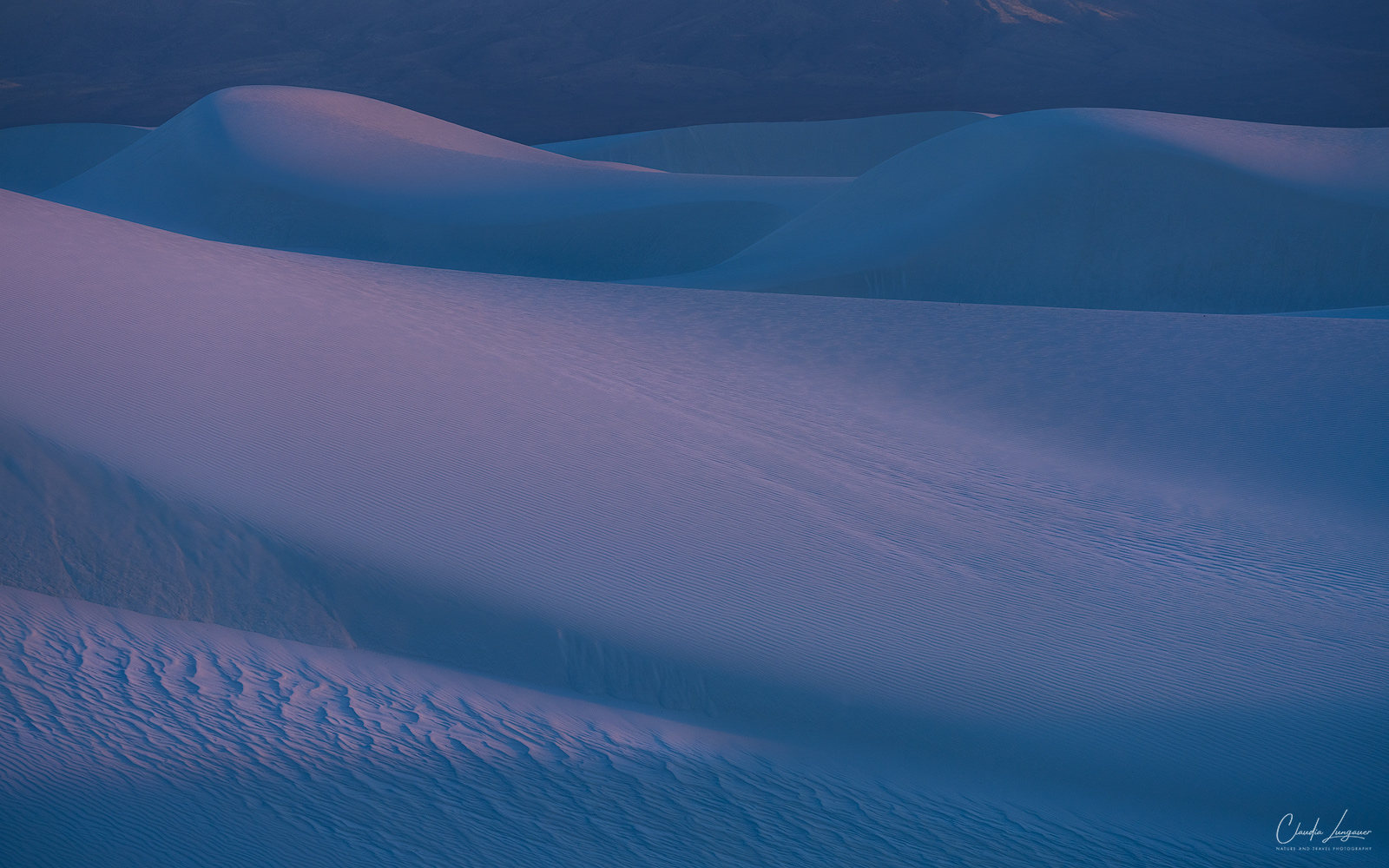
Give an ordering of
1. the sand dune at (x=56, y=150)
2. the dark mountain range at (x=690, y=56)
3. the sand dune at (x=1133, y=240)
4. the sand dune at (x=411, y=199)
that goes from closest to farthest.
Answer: the sand dune at (x=1133, y=240), the sand dune at (x=411, y=199), the sand dune at (x=56, y=150), the dark mountain range at (x=690, y=56)

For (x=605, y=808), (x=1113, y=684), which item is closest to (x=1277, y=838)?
(x=1113, y=684)

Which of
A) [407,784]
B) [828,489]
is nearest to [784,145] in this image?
[828,489]

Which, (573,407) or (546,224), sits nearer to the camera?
(573,407)

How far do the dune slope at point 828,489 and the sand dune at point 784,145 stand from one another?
1438 centimetres

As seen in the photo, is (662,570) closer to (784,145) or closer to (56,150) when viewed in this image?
(784,145)

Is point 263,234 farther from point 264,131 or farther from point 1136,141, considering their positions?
point 1136,141

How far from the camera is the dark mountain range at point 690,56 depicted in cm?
3016

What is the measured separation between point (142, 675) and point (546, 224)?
26.9 ft

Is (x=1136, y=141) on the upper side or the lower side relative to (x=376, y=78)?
lower

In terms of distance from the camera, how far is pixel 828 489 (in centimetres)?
301

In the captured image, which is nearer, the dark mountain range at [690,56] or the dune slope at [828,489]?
the dune slope at [828,489]

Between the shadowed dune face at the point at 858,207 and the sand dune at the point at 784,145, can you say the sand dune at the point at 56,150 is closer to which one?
the shadowed dune face at the point at 858,207

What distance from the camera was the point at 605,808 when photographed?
1.86 metres

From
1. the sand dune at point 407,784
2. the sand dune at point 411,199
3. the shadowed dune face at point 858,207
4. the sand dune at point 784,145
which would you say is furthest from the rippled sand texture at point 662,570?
the sand dune at point 784,145
